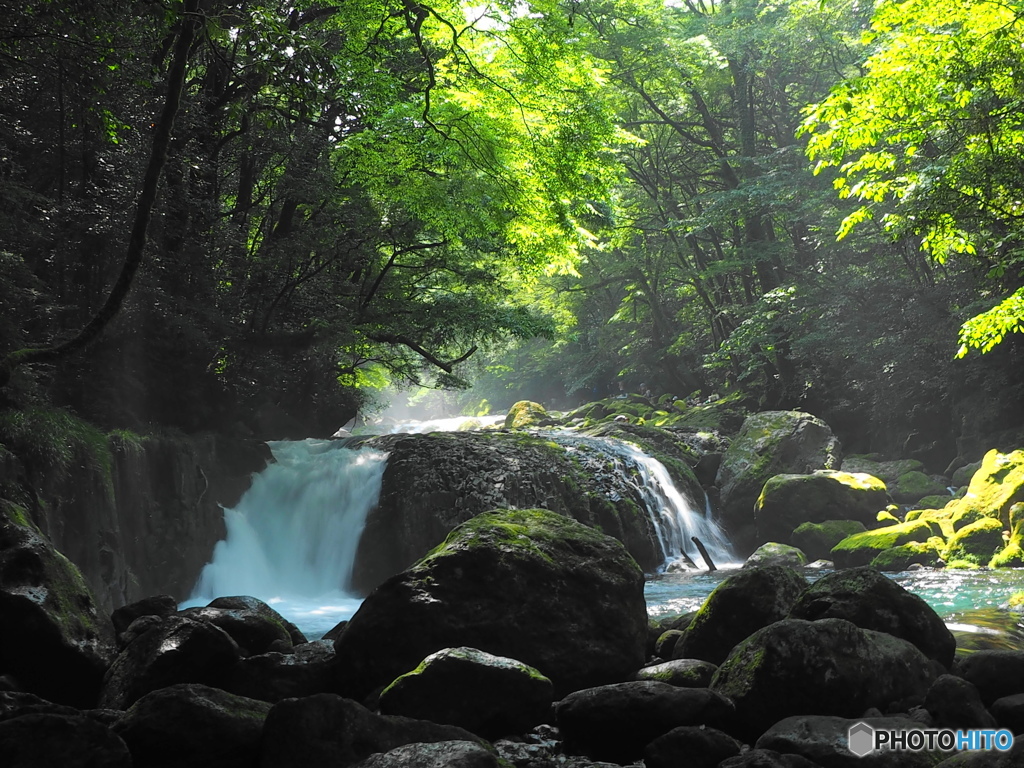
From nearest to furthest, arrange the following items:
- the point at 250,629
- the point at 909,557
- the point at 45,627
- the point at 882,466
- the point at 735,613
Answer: the point at 45,627, the point at 735,613, the point at 250,629, the point at 909,557, the point at 882,466

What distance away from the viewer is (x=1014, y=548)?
12383mm

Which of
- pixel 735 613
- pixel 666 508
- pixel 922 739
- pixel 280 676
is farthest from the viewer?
pixel 666 508

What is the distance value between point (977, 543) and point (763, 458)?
6.14 metres

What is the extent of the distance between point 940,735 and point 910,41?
9329 mm

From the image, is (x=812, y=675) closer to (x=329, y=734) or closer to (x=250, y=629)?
(x=329, y=734)

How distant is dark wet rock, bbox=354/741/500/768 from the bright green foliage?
28.8 feet

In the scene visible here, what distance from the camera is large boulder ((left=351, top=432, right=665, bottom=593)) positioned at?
14484 millimetres

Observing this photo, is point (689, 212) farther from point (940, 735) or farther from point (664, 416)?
point (940, 735)

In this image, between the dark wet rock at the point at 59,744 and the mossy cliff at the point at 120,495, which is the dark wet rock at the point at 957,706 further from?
the mossy cliff at the point at 120,495

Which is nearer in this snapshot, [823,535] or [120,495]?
[120,495]

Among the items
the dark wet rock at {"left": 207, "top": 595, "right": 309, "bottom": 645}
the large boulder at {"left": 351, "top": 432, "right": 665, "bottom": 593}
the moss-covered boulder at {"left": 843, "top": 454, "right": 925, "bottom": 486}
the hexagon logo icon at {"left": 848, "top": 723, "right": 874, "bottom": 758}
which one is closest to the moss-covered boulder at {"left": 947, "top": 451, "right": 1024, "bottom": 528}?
the moss-covered boulder at {"left": 843, "top": 454, "right": 925, "bottom": 486}

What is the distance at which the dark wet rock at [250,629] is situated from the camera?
6.93 m

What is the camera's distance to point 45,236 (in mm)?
10117

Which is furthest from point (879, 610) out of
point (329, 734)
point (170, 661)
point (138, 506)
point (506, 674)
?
point (138, 506)
